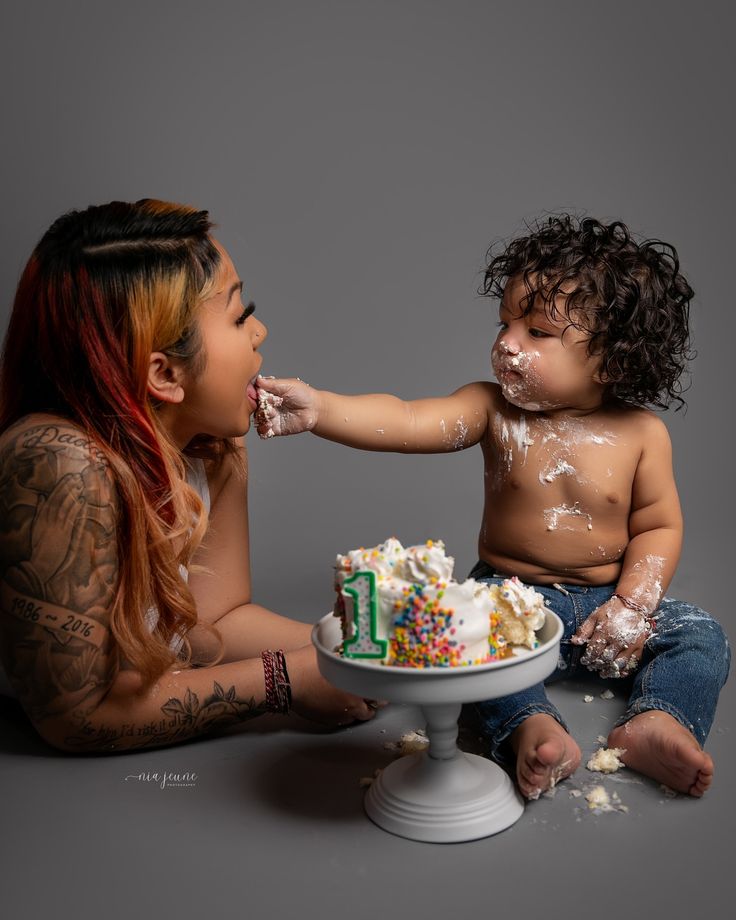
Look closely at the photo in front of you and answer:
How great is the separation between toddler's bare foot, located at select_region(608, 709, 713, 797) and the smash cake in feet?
1.22

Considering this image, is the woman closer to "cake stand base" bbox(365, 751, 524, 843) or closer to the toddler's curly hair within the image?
"cake stand base" bbox(365, 751, 524, 843)

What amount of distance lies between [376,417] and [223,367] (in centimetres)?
41

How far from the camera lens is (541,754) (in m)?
1.94

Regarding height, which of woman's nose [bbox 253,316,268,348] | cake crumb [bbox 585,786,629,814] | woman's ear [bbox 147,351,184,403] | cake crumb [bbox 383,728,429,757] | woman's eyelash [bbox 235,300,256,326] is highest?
woman's eyelash [bbox 235,300,256,326]

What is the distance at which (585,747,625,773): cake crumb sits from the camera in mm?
2086

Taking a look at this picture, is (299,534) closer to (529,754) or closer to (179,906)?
(529,754)

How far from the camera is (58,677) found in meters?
2.04

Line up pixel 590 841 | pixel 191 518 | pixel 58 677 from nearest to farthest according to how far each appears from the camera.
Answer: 1. pixel 590 841
2. pixel 58 677
3. pixel 191 518

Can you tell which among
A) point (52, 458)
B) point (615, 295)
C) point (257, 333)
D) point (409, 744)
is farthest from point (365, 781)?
point (615, 295)

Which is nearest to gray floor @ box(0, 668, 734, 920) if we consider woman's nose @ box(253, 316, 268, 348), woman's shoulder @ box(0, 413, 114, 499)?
woman's shoulder @ box(0, 413, 114, 499)

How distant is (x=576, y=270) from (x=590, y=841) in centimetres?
115

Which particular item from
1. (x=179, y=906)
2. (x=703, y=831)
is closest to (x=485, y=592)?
(x=703, y=831)

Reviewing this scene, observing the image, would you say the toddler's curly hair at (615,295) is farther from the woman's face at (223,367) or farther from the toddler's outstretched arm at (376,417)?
the woman's face at (223,367)

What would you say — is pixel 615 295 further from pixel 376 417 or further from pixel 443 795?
pixel 443 795
